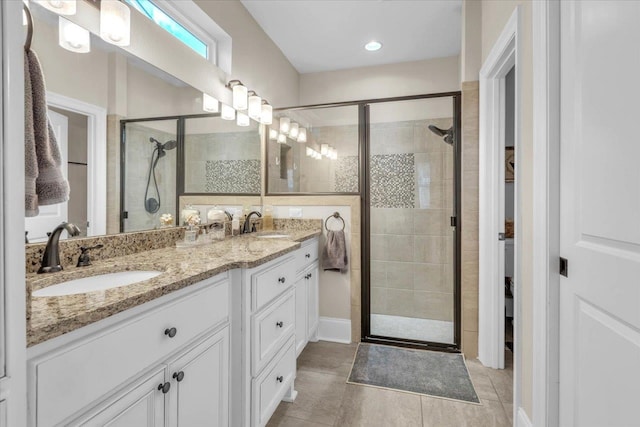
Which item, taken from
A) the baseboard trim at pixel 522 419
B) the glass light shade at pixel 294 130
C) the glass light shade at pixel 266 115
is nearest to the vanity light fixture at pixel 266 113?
the glass light shade at pixel 266 115

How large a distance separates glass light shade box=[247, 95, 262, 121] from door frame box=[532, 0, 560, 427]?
1863 mm

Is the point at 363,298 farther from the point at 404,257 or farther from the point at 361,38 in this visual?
the point at 361,38

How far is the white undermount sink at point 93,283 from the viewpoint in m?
1.01

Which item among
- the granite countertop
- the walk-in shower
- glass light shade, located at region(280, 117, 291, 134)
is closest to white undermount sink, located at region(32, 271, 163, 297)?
the granite countertop

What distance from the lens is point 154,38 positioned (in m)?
1.62

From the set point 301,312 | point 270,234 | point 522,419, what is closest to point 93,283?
point 301,312

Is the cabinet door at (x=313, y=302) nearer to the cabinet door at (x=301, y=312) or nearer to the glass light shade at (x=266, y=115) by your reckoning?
the cabinet door at (x=301, y=312)

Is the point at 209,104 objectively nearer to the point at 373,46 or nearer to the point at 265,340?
the point at 265,340

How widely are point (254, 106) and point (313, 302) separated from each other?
1.63m

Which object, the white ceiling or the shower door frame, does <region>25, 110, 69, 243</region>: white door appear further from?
the shower door frame

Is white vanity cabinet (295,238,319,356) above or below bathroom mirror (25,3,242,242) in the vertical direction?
below

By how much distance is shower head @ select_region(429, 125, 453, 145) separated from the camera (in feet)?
8.07

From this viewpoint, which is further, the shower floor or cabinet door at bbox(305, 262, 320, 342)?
the shower floor

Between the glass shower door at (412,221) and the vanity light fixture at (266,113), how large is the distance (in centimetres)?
86
